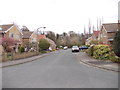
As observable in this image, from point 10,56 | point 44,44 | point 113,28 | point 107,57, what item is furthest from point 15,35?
point 107,57

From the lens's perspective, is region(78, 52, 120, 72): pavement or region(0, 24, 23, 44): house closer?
region(78, 52, 120, 72): pavement

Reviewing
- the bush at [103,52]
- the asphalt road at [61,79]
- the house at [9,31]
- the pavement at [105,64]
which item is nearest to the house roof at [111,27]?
the bush at [103,52]

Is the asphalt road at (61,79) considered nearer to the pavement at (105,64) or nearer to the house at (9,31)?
the pavement at (105,64)

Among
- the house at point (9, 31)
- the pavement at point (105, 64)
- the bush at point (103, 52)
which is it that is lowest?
the pavement at point (105, 64)

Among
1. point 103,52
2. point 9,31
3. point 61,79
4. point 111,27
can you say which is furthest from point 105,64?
point 9,31

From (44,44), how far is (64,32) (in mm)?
70927

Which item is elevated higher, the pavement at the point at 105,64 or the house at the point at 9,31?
the house at the point at 9,31

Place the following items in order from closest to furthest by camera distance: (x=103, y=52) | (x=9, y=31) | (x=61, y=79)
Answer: (x=61, y=79) → (x=103, y=52) → (x=9, y=31)

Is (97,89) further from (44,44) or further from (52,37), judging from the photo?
(52,37)

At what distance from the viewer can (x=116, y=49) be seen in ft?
43.2

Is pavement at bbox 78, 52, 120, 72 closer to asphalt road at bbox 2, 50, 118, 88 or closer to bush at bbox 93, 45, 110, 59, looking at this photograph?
asphalt road at bbox 2, 50, 118, 88

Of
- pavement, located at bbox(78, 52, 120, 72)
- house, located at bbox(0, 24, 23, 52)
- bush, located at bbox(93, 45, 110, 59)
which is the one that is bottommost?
pavement, located at bbox(78, 52, 120, 72)

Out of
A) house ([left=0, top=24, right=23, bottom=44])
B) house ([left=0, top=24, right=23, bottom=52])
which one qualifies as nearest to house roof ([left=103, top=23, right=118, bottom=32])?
house ([left=0, top=24, right=23, bottom=52])

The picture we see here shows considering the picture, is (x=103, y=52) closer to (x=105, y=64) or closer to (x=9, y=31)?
(x=105, y=64)
